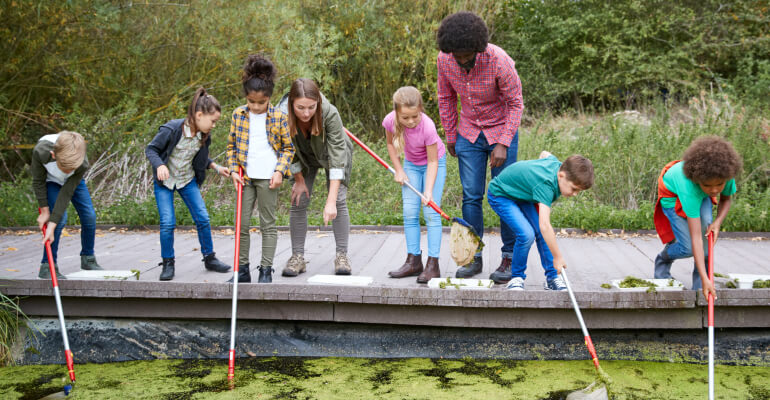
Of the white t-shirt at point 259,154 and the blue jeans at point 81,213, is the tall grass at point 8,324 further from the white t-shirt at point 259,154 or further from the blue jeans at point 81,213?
the white t-shirt at point 259,154

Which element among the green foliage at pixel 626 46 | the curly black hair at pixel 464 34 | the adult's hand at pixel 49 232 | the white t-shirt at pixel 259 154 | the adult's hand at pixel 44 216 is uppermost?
the green foliage at pixel 626 46

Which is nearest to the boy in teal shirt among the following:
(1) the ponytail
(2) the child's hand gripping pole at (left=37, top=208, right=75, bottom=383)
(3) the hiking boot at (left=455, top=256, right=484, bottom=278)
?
(3) the hiking boot at (left=455, top=256, right=484, bottom=278)

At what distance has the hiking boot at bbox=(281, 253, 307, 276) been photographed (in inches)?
138

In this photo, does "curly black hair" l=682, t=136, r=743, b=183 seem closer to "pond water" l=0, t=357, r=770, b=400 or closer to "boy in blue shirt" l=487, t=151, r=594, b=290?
"boy in blue shirt" l=487, t=151, r=594, b=290

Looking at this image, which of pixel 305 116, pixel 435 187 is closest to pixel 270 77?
pixel 305 116

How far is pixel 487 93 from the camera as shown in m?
3.25

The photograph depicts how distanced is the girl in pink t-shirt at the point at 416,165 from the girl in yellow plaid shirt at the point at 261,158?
1.82 feet

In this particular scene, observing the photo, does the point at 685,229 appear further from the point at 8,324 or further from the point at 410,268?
the point at 8,324

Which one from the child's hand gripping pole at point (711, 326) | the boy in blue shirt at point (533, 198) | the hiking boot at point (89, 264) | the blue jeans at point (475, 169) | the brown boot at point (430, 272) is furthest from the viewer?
the hiking boot at point (89, 264)

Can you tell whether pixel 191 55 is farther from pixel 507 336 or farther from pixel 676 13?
pixel 676 13

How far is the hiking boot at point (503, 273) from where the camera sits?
328 centimetres

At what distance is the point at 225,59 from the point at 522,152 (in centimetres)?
330

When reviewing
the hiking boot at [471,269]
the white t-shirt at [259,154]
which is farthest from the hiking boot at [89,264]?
the hiking boot at [471,269]

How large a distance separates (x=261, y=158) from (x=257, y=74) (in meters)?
0.42
